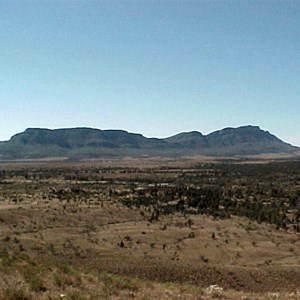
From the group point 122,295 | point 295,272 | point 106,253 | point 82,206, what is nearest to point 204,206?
point 82,206

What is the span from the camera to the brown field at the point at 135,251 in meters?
14.3

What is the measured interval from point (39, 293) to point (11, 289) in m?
0.79

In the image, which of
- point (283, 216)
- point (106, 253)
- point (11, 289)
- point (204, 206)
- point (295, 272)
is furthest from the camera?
point (204, 206)

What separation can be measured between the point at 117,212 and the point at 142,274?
92.7 ft

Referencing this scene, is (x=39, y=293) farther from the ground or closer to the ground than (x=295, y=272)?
farther from the ground

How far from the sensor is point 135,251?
32594 millimetres

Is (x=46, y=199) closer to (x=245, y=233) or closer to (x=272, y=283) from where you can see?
(x=245, y=233)

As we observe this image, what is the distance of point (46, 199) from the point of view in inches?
2372

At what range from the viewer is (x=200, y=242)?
36.7 metres

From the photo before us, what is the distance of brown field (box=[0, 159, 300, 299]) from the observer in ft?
47.0

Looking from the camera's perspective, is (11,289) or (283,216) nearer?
(11,289)

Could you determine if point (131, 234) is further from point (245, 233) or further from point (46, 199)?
point (46, 199)

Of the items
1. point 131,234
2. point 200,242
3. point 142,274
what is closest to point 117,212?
point 131,234

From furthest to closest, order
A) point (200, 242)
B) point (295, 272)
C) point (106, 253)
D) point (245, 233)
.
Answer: point (245, 233)
point (200, 242)
point (106, 253)
point (295, 272)
